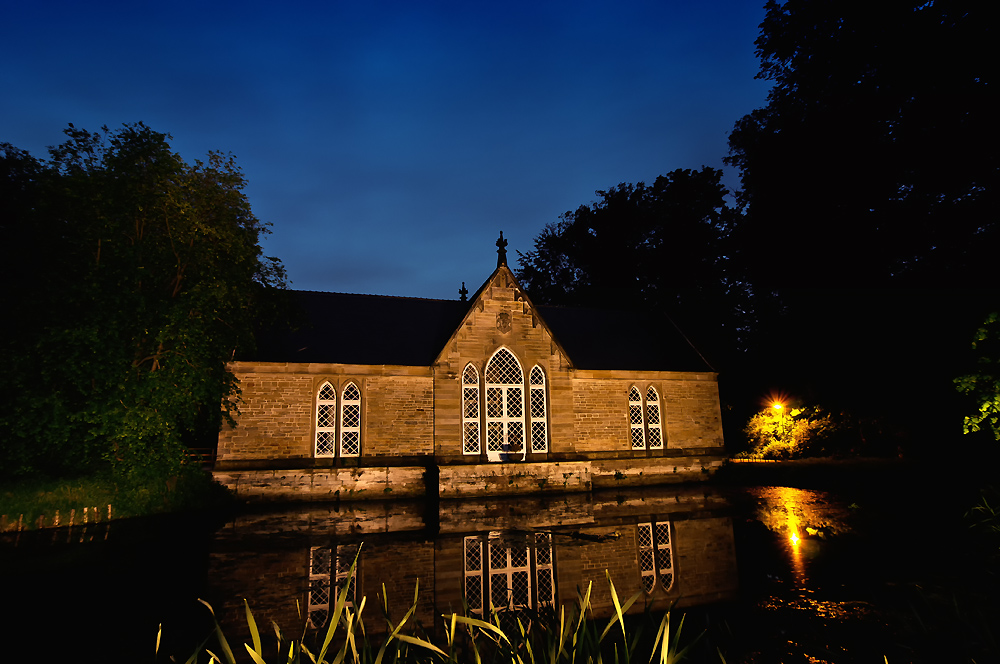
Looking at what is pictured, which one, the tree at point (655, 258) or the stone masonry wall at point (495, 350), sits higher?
the tree at point (655, 258)

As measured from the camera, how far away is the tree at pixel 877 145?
15211 mm

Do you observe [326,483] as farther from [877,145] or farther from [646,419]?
[877,145]

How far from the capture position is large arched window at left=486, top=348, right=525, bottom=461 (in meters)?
18.0

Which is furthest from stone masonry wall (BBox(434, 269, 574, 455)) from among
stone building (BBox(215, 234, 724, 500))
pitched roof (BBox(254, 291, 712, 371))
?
pitched roof (BBox(254, 291, 712, 371))

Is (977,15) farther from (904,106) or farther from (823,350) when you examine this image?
(823,350)

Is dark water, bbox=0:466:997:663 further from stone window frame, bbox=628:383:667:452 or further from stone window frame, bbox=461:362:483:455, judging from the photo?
stone window frame, bbox=628:383:667:452

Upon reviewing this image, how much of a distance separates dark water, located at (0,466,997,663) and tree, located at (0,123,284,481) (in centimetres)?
252

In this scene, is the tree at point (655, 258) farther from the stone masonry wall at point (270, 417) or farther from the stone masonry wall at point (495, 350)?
the stone masonry wall at point (270, 417)

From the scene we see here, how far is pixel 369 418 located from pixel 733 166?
20.7 metres

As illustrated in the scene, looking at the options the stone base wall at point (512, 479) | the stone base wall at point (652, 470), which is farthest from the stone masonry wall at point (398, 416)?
the stone base wall at point (652, 470)

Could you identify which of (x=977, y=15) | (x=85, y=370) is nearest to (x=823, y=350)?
(x=977, y=15)

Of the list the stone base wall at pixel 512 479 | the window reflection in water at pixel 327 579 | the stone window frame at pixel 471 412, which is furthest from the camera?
the stone window frame at pixel 471 412

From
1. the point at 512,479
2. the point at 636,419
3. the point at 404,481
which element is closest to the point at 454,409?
the point at 404,481

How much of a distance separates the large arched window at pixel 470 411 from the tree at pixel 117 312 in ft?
23.5
